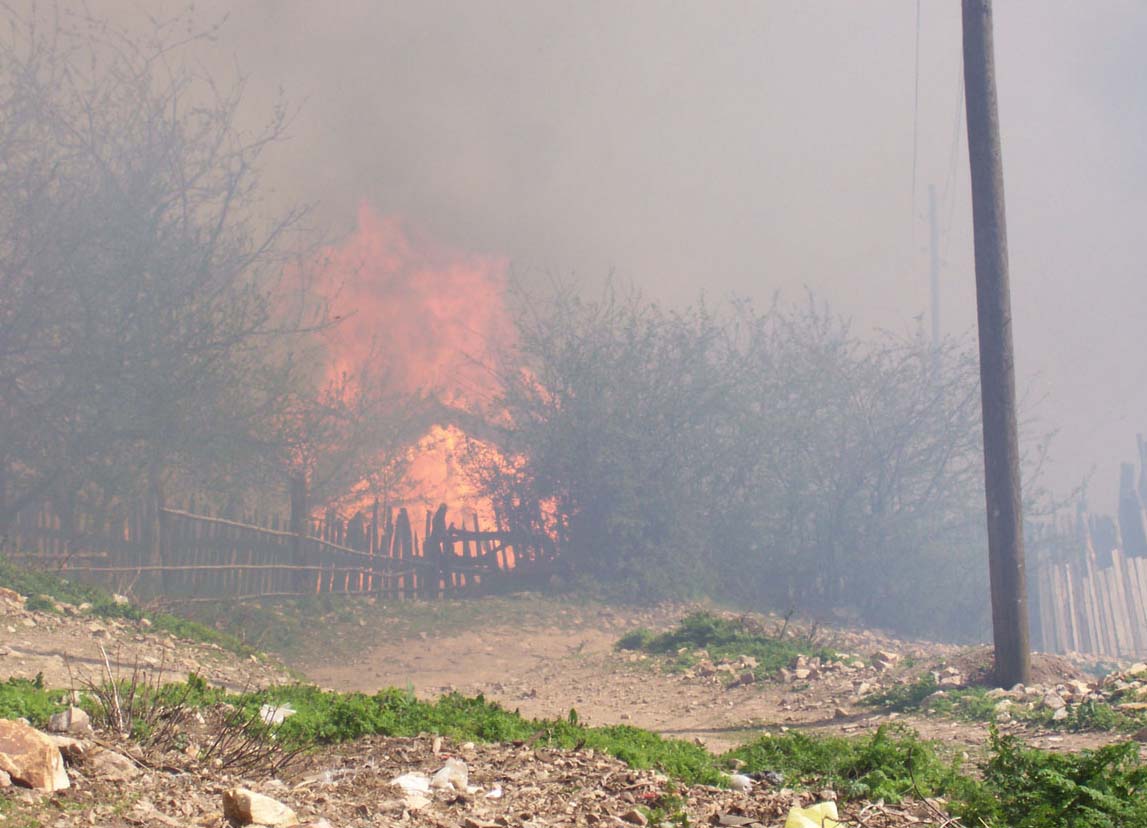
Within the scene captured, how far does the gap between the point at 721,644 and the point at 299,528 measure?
7.75 m

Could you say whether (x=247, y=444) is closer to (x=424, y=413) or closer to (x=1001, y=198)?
(x=424, y=413)

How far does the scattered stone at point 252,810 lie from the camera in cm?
376

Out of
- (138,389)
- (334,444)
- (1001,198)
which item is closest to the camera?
(1001,198)

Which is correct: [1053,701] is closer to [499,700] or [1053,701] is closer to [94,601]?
[499,700]

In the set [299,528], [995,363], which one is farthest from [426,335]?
[995,363]

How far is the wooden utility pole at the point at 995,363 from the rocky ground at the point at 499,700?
61cm

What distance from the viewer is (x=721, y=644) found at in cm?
1331

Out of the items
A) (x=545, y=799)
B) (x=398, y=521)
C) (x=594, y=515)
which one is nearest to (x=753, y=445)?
(x=594, y=515)

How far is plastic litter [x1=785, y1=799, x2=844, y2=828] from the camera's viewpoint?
4.07 m

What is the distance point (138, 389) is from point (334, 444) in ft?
19.8

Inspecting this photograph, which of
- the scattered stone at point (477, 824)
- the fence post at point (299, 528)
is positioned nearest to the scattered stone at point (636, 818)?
the scattered stone at point (477, 824)

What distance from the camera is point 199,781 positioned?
4449 millimetres

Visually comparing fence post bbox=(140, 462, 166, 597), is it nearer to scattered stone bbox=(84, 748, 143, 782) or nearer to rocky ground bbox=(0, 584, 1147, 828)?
rocky ground bbox=(0, 584, 1147, 828)

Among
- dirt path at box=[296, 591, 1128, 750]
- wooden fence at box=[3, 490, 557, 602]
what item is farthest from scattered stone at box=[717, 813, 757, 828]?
wooden fence at box=[3, 490, 557, 602]
